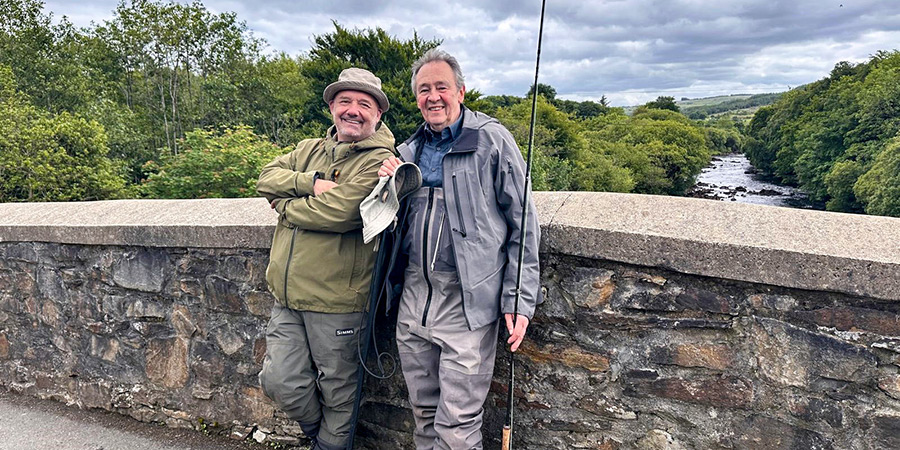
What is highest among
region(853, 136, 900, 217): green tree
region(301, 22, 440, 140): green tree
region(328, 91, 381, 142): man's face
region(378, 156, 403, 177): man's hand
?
region(301, 22, 440, 140): green tree

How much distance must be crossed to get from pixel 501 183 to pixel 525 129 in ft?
102

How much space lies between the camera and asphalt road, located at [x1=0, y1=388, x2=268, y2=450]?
3.01m

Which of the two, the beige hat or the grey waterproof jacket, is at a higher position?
the beige hat

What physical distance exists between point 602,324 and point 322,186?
126 cm

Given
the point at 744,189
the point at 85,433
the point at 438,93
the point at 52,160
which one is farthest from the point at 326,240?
the point at 744,189

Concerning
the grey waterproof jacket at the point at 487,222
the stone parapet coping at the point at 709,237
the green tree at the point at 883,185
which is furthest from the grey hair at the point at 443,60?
the green tree at the point at 883,185

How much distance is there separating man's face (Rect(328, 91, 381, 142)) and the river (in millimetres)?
36418

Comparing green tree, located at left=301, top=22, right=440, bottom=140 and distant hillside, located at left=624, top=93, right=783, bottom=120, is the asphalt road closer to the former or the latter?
green tree, located at left=301, top=22, right=440, bottom=140

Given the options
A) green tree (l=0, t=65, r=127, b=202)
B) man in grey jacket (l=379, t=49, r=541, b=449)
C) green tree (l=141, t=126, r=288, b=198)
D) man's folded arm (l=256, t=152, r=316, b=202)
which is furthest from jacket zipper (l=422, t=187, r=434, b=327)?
green tree (l=0, t=65, r=127, b=202)

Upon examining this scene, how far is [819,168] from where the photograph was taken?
43094mm

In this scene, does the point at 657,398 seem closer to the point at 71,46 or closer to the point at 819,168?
the point at 71,46

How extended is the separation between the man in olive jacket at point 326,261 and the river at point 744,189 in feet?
120

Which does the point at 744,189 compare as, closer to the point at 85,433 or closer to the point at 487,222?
the point at 487,222

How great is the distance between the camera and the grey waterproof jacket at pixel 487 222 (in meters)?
1.97
